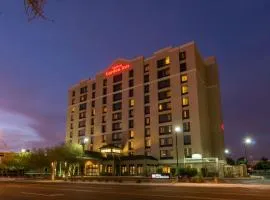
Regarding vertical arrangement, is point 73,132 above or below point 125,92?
below

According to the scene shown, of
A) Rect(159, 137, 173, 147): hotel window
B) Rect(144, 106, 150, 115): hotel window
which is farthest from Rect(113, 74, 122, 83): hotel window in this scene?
Rect(159, 137, 173, 147): hotel window

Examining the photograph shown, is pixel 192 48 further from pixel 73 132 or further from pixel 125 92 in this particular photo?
pixel 73 132

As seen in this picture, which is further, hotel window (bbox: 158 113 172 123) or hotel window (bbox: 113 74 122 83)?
hotel window (bbox: 113 74 122 83)

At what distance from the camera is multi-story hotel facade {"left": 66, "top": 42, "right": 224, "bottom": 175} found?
7288 centimetres

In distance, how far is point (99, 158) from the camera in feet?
259

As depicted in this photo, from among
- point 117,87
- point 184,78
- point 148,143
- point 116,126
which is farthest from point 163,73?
point 116,126

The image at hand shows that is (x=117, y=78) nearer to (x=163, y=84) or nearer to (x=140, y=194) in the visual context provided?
(x=163, y=84)

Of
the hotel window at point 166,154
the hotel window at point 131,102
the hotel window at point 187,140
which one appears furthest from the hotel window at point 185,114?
the hotel window at point 131,102

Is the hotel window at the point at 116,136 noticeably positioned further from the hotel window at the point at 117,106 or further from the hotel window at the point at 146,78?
the hotel window at the point at 146,78

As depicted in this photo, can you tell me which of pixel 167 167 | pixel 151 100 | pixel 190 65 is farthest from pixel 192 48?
pixel 167 167

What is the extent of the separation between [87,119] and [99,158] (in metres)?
21.8

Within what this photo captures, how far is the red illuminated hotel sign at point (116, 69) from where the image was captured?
91.0 meters

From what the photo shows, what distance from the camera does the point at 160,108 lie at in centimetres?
7919

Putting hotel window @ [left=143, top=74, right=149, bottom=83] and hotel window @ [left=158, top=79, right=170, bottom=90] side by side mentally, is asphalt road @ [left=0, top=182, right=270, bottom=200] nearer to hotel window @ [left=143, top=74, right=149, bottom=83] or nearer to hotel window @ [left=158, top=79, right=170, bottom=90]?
hotel window @ [left=158, top=79, right=170, bottom=90]
